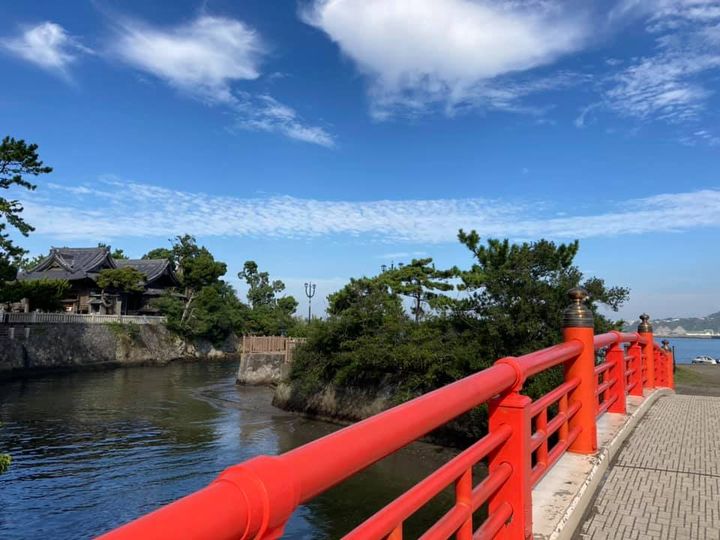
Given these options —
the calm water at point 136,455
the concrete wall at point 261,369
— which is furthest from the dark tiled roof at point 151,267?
the calm water at point 136,455

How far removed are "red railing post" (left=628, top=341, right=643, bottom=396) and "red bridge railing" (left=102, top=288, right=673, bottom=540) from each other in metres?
3.00

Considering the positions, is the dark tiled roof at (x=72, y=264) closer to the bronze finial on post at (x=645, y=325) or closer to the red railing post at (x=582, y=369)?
the bronze finial on post at (x=645, y=325)

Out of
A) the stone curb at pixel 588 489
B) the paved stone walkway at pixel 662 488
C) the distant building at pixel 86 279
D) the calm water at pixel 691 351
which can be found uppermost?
the distant building at pixel 86 279

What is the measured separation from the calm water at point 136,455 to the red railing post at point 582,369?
5182mm

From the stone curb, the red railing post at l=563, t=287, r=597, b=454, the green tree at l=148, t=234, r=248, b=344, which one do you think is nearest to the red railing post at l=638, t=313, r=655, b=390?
the stone curb

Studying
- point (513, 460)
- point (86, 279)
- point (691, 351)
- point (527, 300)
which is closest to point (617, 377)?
point (513, 460)

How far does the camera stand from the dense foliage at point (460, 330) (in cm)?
1239

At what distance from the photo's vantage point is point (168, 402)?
20.3 meters

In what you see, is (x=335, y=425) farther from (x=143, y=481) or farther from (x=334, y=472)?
(x=334, y=472)

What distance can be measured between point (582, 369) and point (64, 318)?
111 ft

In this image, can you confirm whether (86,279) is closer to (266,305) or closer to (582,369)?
(266,305)

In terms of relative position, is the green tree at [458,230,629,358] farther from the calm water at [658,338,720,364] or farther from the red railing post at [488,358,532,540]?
the calm water at [658,338,720,364]

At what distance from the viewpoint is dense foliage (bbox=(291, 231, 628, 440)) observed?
12.4 meters

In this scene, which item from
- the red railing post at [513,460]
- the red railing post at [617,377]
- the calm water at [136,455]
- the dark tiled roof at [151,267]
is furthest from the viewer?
the dark tiled roof at [151,267]
